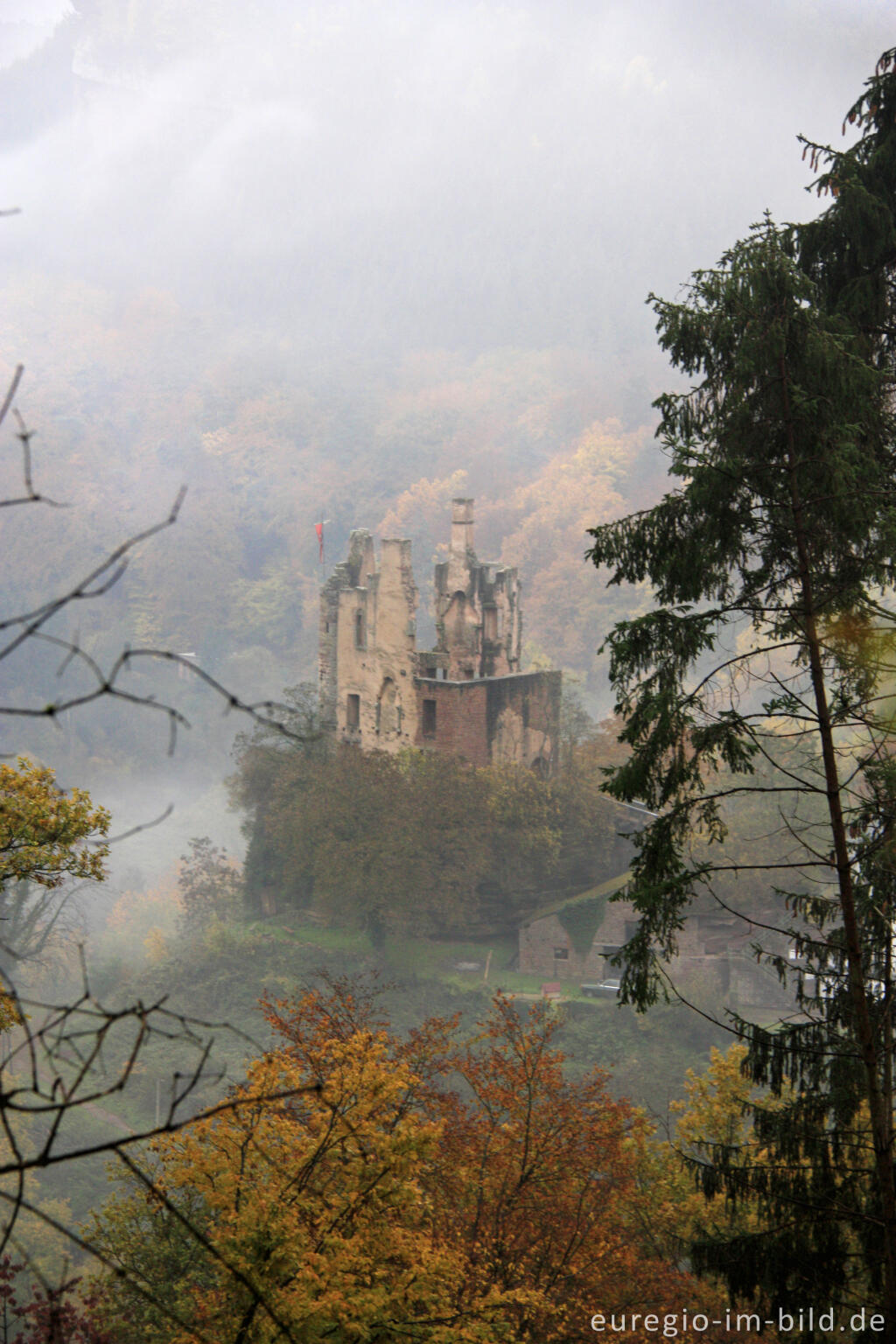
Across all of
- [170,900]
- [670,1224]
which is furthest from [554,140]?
[670,1224]

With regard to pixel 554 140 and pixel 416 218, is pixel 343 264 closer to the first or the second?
pixel 416 218

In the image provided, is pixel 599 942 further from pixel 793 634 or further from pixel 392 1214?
pixel 793 634

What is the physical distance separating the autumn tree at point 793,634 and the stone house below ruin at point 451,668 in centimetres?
2660

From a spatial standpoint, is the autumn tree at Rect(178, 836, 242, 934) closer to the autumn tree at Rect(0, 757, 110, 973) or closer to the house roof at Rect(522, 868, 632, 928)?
the house roof at Rect(522, 868, 632, 928)

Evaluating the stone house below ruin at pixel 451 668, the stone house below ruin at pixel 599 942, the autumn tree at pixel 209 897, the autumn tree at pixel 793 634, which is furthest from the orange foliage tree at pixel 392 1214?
the autumn tree at pixel 209 897

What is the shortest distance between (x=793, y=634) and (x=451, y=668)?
27.7 meters

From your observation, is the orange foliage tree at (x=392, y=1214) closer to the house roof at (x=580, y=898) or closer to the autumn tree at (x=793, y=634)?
the autumn tree at (x=793, y=634)

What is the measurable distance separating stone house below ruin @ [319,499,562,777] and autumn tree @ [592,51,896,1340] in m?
26.6

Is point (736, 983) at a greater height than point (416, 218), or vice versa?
point (416, 218)

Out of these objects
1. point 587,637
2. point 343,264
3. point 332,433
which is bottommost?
point 587,637

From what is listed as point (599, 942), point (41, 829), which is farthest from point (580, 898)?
point (41, 829)

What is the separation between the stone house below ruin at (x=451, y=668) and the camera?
Result: 122ft

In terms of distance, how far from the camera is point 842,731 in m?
39.7

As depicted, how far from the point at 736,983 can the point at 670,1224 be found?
17828mm
